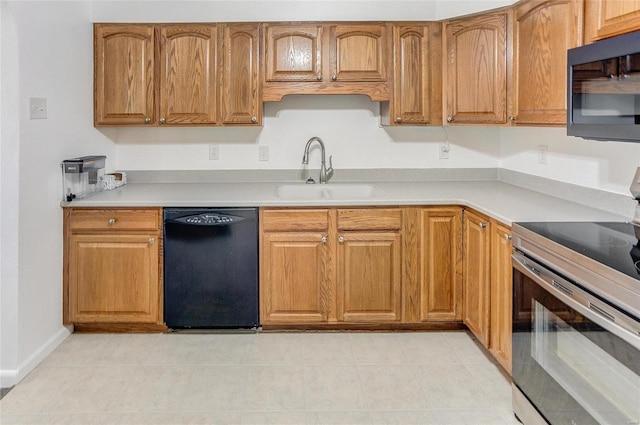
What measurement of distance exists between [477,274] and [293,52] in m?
1.75

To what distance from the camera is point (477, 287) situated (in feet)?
9.50

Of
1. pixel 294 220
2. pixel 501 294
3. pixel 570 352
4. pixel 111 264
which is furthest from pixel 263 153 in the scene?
pixel 570 352

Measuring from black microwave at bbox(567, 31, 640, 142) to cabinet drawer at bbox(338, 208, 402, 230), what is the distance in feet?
3.99

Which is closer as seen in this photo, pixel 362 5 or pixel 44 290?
pixel 44 290

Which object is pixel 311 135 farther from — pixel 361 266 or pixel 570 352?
pixel 570 352

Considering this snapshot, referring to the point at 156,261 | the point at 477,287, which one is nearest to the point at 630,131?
the point at 477,287

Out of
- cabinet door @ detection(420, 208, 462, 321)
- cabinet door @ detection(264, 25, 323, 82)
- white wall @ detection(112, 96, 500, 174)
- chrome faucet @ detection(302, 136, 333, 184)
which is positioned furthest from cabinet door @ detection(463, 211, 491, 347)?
cabinet door @ detection(264, 25, 323, 82)

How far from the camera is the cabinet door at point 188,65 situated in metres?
3.38

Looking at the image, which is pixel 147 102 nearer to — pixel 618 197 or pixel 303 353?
pixel 303 353

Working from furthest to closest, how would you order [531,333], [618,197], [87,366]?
[87,366] < [618,197] < [531,333]

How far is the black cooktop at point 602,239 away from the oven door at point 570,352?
4.4 inches

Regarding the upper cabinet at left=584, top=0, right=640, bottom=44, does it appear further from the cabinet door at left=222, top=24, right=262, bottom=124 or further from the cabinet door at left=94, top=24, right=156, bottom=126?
the cabinet door at left=94, top=24, right=156, bottom=126

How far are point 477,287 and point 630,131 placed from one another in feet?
4.48

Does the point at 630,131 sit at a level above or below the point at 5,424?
above
